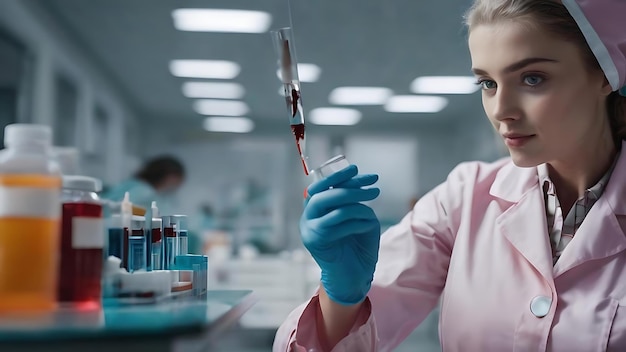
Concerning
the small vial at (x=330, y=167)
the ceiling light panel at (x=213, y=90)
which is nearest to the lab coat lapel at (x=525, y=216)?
the small vial at (x=330, y=167)

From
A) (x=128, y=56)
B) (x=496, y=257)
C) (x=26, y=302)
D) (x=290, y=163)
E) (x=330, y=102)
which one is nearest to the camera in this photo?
(x=26, y=302)

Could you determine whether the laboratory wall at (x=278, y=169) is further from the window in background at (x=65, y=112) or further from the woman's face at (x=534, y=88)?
the woman's face at (x=534, y=88)

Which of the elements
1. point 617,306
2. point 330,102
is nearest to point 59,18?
point 330,102

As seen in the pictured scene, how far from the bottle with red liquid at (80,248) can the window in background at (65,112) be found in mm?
4464

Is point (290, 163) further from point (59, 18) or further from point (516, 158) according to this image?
point (516, 158)

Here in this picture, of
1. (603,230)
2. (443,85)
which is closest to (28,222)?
(603,230)

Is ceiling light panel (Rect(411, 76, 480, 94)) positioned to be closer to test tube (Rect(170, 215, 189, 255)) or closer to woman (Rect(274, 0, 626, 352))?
woman (Rect(274, 0, 626, 352))

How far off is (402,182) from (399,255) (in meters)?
7.20

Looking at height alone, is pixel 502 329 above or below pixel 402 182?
below

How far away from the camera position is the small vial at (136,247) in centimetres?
88

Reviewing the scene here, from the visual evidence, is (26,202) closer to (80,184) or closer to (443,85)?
(80,184)

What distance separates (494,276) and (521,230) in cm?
9

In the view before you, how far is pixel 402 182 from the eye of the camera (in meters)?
8.27

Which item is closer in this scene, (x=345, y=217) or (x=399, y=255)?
(x=345, y=217)
